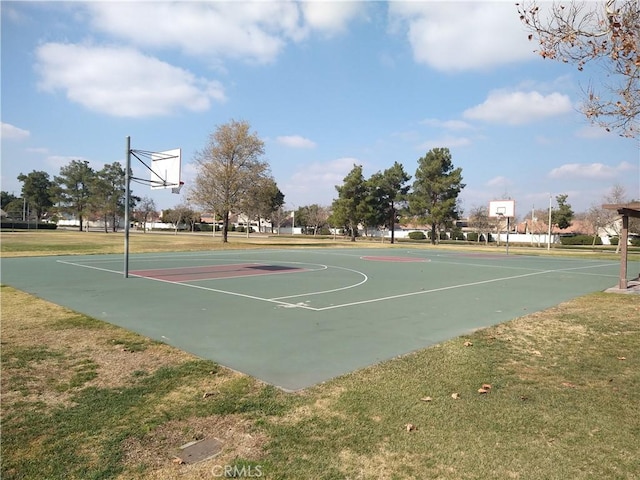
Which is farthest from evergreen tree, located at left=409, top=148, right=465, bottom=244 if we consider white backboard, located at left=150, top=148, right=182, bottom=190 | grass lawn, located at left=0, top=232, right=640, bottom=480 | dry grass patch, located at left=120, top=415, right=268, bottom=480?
dry grass patch, located at left=120, top=415, right=268, bottom=480

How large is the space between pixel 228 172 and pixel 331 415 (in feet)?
121

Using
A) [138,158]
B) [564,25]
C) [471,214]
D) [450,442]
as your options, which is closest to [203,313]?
[450,442]

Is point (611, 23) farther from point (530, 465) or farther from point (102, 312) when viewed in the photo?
point (102, 312)

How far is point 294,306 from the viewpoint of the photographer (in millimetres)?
10094

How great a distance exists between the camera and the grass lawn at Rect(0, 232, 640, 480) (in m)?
3.24

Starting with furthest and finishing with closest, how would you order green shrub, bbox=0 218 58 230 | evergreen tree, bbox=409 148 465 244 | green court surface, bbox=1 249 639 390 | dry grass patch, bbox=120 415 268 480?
green shrub, bbox=0 218 58 230
evergreen tree, bbox=409 148 465 244
green court surface, bbox=1 249 639 390
dry grass patch, bbox=120 415 268 480

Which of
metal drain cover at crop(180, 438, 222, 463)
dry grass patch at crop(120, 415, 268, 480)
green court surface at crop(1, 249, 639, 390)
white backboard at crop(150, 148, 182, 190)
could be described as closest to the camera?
dry grass patch at crop(120, 415, 268, 480)

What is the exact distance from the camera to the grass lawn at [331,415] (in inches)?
128

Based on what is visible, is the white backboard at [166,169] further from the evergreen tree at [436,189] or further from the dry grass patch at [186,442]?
the evergreen tree at [436,189]

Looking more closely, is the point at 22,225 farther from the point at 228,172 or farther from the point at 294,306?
the point at 294,306

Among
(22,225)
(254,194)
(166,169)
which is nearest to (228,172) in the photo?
(254,194)

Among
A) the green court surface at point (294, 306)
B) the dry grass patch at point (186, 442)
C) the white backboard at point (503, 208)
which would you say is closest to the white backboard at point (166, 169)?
the green court surface at point (294, 306)

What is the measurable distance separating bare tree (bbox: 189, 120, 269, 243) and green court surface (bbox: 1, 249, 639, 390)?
2108 centimetres

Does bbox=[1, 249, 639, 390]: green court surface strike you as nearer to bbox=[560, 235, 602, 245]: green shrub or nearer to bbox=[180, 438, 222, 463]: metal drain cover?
bbox=[180, 438, 222, 463]: metal drain cover
